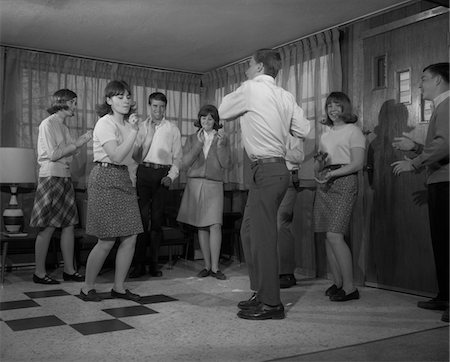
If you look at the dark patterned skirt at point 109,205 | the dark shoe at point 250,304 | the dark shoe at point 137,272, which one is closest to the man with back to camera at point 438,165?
the dark shoe at point 250,304

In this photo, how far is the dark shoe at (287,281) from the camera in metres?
3.96

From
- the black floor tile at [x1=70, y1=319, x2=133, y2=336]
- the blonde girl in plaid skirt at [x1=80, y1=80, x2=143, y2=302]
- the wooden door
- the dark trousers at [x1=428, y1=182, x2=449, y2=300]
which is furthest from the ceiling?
the black floor tile at [x1=70, y1=319, x2=133, y2=336]

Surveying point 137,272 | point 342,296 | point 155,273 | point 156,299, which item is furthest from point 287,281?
point 137,272

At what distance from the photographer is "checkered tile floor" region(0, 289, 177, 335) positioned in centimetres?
272

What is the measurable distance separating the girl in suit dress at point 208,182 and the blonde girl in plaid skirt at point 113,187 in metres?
1.14

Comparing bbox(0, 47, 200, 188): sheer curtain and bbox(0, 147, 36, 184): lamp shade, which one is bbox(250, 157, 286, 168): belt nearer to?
bbox(0, 147, 36, 184): lamp shade

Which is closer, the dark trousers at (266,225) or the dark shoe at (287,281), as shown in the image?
the dark trousers at (266,225)

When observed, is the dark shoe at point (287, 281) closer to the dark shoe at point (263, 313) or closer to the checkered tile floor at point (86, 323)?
the checkered tile floor at point (86, 323)

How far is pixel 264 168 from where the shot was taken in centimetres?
287

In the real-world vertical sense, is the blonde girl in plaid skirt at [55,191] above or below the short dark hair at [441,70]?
below

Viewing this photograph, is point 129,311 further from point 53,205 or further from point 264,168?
point 53,205

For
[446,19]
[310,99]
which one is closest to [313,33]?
[310,99]

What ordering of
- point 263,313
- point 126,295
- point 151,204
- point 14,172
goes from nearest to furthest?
point 263,313 → point 126,295 → point 14,172 → point 151,204

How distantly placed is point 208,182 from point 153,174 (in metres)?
0.48
